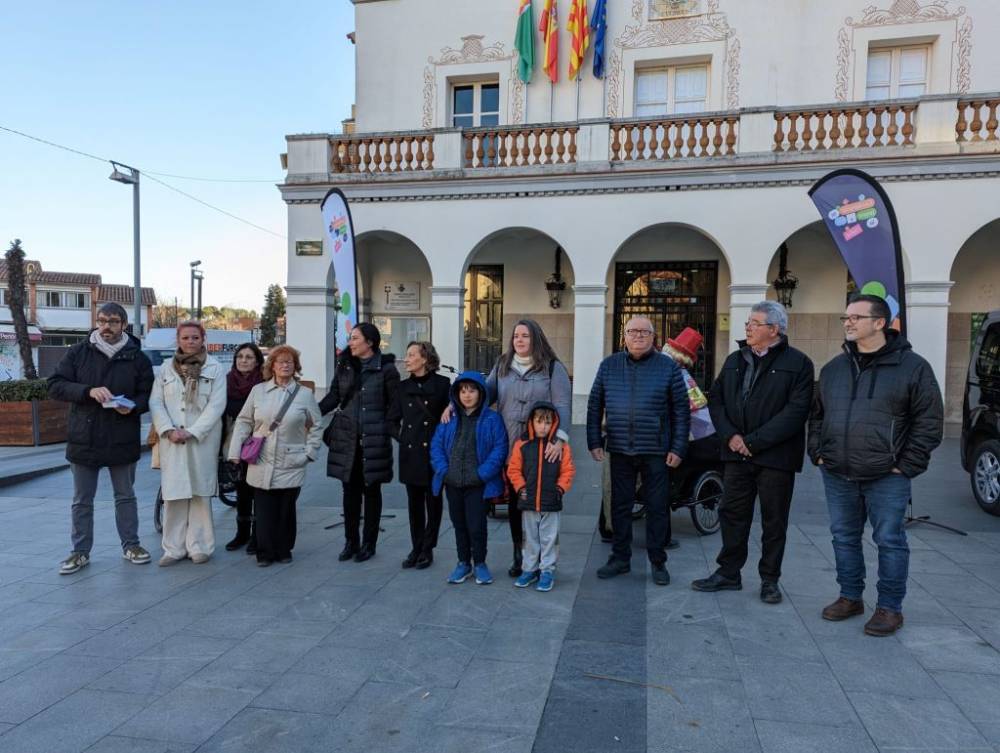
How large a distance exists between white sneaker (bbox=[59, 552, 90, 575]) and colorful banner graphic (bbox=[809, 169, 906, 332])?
734 centimetres

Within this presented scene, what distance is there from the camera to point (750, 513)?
14.7 feet

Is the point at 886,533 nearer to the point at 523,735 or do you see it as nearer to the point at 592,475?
the point at 523,735

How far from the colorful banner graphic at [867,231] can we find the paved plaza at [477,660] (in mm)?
2511

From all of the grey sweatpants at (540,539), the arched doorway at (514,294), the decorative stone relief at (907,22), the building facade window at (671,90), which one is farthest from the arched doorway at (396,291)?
the grey sweatpants at (540,539)

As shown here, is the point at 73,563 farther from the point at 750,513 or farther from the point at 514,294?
the point at 514,294

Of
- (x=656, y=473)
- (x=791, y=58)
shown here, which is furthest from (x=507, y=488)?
(x=791, y=58)

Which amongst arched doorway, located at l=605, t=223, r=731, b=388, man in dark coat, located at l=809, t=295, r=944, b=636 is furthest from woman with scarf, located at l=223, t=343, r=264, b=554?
arched doorway, located at l=605, t=223, r=731, b=388

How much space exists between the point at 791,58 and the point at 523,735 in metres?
13.8

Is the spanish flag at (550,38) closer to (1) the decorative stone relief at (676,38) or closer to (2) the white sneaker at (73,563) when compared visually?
(1) the decorative stone relief at (676,38)

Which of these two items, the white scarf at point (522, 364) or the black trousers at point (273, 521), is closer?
the white scarf at point (522, 364)

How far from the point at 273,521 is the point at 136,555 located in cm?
113

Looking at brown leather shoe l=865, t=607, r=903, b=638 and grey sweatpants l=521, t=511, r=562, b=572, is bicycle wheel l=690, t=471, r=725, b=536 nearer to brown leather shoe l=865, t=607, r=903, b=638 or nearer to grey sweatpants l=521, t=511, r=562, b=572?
grey sweatpants l=521, t=511, r=562, b=572

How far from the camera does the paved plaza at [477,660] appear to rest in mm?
2799

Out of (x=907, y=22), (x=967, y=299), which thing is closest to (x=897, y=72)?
(x=907, y=22)
